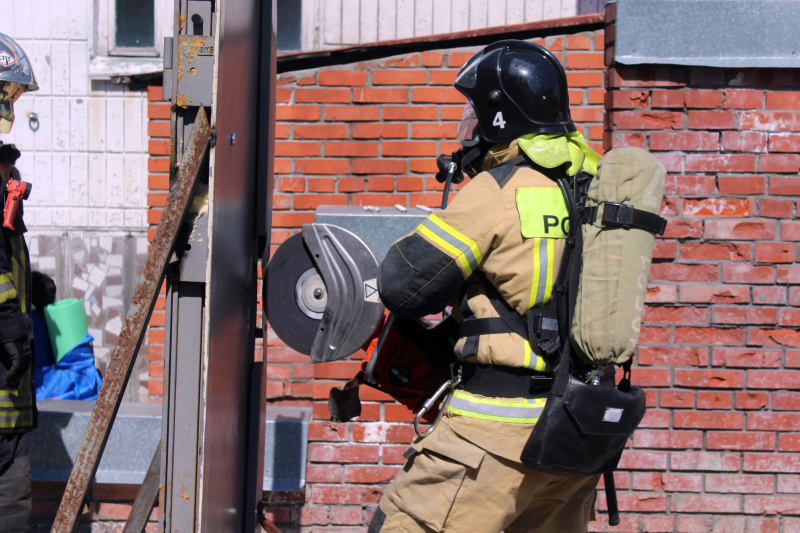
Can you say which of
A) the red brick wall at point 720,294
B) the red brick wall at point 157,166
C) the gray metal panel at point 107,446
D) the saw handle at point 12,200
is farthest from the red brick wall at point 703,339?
the saw handle at point 12,200

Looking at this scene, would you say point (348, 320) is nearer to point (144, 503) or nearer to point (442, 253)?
point (442, 253)

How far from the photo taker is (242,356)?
7.30ft

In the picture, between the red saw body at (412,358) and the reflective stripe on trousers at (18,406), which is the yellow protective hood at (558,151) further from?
the reflective stripe on trousers at (18,406)

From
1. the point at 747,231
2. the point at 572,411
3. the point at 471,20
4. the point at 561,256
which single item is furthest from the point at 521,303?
the point at 471,20

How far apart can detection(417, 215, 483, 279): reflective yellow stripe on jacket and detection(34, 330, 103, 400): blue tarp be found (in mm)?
2589

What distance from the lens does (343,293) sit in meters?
2.34

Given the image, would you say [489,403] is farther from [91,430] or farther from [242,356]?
[91,430]

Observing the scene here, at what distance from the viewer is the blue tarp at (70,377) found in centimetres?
392

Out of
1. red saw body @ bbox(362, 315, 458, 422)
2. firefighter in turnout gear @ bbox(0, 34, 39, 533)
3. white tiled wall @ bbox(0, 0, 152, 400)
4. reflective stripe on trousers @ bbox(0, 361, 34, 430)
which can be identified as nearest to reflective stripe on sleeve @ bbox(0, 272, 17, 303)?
firefighter in turnout gear @ bbox(0, 34, 39, 533)

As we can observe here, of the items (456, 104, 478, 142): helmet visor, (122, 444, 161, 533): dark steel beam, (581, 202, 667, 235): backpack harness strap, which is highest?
(456, 104, 478, 142): helmet visor

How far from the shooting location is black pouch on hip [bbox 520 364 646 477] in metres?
2.03

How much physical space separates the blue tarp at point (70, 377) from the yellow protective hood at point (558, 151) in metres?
2.77

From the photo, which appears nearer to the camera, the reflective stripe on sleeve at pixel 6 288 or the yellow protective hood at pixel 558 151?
the yellow protective hood at pixel 558 151

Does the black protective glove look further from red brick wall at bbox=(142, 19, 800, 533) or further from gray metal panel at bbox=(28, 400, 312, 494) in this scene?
red brick wall at bbox=(142, 19, 800, 533)
